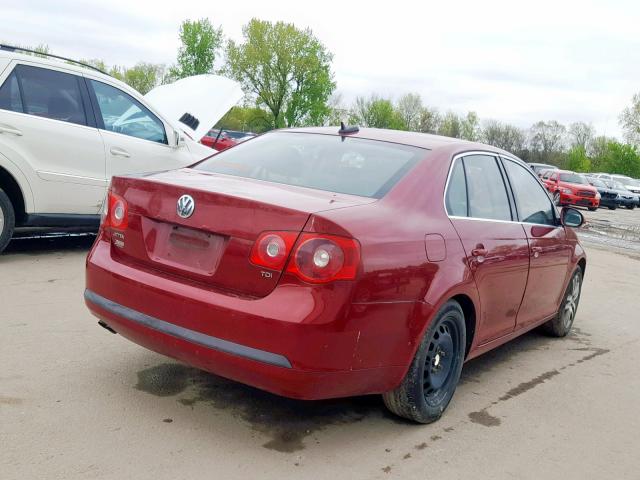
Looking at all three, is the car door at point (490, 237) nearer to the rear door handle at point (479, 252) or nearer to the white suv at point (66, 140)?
the rear door handle at point (479, 252)

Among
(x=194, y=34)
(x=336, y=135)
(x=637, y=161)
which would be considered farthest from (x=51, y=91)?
(x=637, y=161)

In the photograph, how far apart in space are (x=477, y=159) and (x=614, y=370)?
2.11 m

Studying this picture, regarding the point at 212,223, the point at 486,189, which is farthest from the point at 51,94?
the point at 486,189

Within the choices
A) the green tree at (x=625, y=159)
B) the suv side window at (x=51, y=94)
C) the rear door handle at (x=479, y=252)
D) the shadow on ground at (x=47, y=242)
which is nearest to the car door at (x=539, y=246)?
the rear door handle at (x=479, y=252)

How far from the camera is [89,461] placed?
3.06 metres

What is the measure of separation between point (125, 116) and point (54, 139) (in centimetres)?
101

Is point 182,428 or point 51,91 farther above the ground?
point 51,91

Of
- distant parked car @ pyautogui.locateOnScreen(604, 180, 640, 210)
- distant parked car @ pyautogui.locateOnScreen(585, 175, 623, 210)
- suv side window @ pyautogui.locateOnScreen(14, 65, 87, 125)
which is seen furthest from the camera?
distant parked car @ pyautogui.locateOnScreen(604, 180, 640, 210)

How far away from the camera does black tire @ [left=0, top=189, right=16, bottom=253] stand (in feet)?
21.6

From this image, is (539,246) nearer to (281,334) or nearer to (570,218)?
(570,218)

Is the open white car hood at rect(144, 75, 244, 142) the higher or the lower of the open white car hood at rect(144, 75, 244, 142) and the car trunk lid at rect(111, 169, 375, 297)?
the higher

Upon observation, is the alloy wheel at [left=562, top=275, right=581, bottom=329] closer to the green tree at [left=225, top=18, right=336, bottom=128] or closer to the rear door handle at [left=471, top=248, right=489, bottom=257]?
the rear door handle at [left=471, top=248, right=489, bottom=257]

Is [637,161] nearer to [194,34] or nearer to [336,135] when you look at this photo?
[194,34]

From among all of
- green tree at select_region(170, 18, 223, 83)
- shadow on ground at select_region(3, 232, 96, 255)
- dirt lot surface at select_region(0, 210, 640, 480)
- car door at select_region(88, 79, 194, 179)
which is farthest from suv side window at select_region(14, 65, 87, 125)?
green tree at select_region(170, 18, 223, 83)
